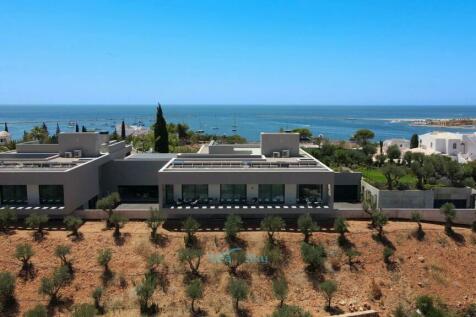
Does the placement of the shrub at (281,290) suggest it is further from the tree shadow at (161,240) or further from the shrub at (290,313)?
the tree shadow at (161,240)

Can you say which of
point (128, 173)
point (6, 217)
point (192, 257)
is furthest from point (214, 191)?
point (6, 217)

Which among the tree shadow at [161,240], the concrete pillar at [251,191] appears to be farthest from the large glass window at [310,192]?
the tree shadow at [161,240]

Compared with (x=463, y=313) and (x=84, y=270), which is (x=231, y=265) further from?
(x=463, y=313)

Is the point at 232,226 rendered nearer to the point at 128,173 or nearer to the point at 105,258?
the point at 105,258

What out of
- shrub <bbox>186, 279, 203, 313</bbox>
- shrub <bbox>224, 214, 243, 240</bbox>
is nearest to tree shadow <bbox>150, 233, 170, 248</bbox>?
shrub <bbox>224, 214, 243, 240</bbox>

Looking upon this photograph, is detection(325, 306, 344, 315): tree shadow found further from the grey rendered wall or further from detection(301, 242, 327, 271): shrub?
the grey rendered wall

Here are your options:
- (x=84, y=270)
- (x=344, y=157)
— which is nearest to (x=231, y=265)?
(x=84, y=270)
